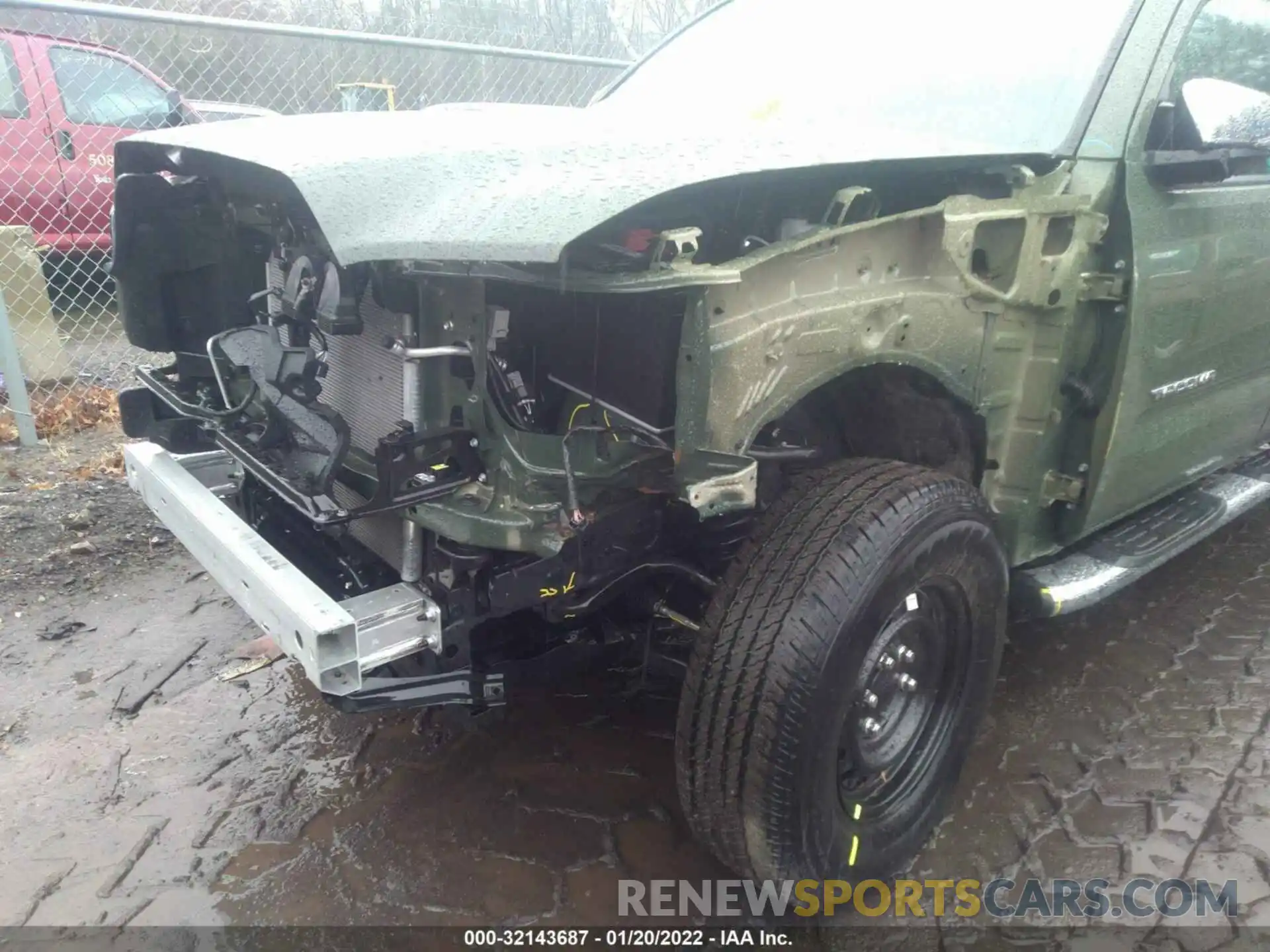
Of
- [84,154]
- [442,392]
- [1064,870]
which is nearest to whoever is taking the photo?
[442,392]

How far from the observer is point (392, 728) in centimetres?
279

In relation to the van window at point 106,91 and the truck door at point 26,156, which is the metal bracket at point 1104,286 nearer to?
the truck door at point 26,156

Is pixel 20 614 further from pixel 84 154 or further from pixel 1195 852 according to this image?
pixel 84 154

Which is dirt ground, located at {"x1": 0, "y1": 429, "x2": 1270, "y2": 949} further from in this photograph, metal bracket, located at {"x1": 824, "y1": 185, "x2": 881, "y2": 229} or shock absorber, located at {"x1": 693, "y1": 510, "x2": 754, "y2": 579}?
metal bracket, located at {"x1": 824, "y1": 185, "x2": 881, "y2": 229}

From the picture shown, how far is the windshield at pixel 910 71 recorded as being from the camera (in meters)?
2.46

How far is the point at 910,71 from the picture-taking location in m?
2.72

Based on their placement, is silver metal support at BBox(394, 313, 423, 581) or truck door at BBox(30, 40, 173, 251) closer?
silver metal support at BBox(394, 313, 423, 581)

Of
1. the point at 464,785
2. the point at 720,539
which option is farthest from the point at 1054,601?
the point at 464,785

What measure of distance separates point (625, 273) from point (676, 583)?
99 cm

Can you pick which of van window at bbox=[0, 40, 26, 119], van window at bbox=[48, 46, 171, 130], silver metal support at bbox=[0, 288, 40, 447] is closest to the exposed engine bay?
silver metal support at bbox=[0, 288, 40, 447]

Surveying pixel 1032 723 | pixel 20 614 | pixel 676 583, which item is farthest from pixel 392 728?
pixel 1032 723

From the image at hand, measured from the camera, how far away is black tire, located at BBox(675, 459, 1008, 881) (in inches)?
73.8

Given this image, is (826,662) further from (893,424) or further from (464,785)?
(464,785)

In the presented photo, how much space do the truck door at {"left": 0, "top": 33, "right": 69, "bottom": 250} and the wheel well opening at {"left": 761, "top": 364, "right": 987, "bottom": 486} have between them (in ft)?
→ 19.9
